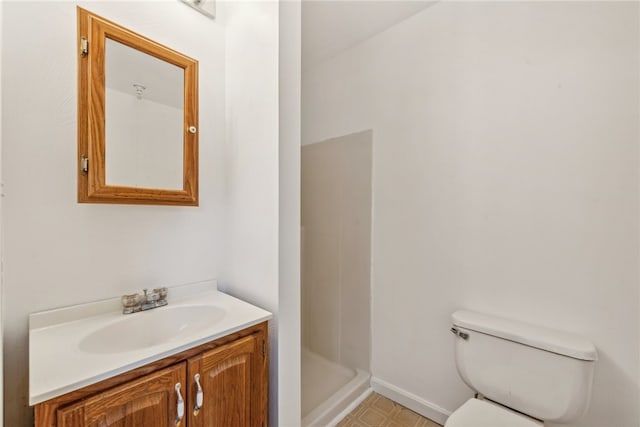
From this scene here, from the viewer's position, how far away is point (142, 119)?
1.11m

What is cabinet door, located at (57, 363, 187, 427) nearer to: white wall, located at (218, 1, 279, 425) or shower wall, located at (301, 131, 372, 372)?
white wall, located at (218, 1, 279, 425)

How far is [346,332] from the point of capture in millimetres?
2016

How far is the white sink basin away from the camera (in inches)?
36.7

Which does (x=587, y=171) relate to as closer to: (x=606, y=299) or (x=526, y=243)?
(x=526, y=243)

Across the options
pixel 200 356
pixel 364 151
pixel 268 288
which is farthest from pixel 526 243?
pixel 200 356

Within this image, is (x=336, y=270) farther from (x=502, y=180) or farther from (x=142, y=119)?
(x=142, y=119)

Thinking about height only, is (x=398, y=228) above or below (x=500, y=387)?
above

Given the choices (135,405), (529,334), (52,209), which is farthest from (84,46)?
(529,334)

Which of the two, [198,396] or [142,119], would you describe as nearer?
[198,396]

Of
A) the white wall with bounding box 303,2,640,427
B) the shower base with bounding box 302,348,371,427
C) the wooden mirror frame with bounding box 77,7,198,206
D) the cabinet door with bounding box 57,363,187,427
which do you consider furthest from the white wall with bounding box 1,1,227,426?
the white wall with bounding box 303,2,640,427

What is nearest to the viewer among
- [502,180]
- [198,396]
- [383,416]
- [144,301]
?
[198,396]

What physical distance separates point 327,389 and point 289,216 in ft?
4.33

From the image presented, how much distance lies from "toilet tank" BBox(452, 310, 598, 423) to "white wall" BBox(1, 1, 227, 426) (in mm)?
1428

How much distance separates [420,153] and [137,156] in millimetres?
1416
